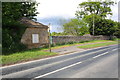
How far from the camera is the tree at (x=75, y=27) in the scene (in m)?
53.6

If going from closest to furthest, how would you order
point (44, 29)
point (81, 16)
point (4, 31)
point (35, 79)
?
point (35, 79), point (4, 31), point (44, 29), point (81, 16)

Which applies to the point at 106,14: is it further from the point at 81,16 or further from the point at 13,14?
the point at 13,14

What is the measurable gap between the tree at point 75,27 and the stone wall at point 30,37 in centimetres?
3134

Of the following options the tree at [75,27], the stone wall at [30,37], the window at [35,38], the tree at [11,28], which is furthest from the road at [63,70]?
the tree at [75,27]

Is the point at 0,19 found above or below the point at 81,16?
below

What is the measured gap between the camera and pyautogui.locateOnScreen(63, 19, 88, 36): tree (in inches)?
2110

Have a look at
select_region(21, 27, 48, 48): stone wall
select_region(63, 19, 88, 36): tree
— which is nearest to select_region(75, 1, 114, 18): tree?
select_region(63, 19, 88, 36): tree

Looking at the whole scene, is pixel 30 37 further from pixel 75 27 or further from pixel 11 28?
pixel 75 27

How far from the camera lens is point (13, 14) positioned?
51.0ft

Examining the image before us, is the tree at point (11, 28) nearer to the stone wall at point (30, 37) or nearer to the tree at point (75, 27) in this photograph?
the stone wall at point (30, 37)

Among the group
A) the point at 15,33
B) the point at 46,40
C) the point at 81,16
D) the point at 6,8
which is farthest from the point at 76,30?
the point at 6,8

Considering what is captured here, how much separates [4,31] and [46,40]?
30.0 feet

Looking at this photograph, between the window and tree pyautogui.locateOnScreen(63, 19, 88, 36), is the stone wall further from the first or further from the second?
tree pyautogui.locateOnScreen(63, 19, 88, 36)

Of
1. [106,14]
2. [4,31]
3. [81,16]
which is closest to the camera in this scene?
Answer: [4,31]
